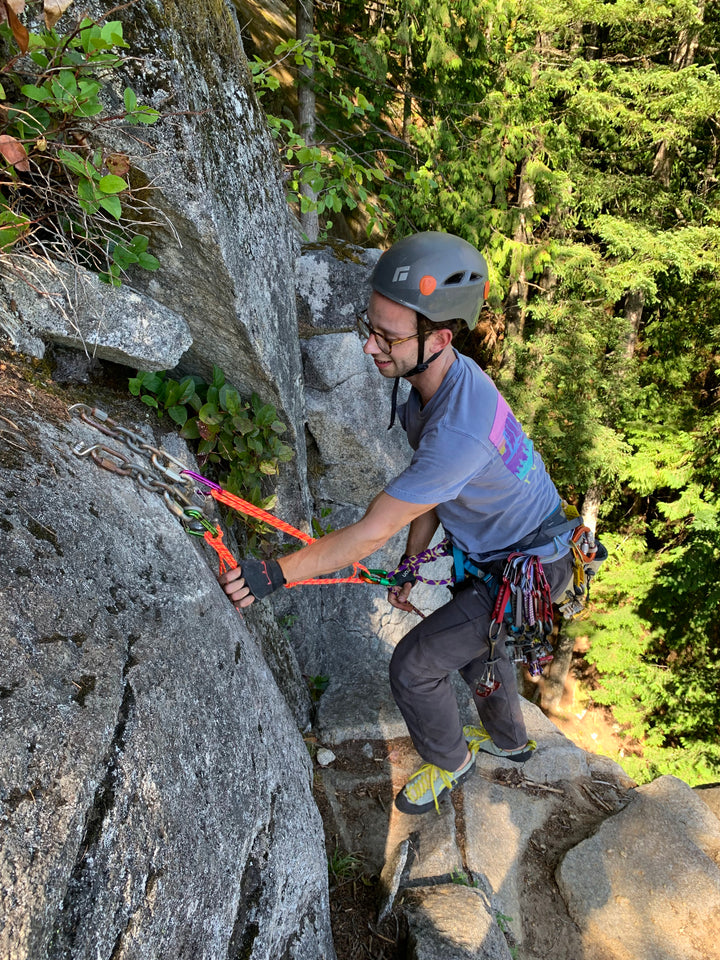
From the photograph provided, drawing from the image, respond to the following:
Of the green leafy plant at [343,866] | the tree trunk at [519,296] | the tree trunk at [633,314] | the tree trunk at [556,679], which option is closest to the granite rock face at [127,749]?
the green leafy plant at [343,866]

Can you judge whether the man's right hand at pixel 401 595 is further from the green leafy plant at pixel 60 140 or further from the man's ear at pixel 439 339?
the green leafy plant at pixel 60 140

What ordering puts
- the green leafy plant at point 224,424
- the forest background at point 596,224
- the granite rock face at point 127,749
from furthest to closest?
the forest background at point 596,224, the green leafy plant at point 224,424, the granite rock face at point 127,749

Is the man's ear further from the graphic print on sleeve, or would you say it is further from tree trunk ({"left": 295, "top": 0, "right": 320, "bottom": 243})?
tree trunk ({"left": 295, "top": 0, "right": 320, "bottom": 243})

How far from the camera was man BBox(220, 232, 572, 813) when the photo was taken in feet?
9.11

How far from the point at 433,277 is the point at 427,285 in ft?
0.20

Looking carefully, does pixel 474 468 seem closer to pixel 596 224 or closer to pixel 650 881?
pixel 650 881

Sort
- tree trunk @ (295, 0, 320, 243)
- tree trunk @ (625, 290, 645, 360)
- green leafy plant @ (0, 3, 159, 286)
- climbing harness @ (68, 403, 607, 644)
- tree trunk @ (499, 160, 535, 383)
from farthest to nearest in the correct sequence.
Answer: tree trunk @ (625, 290, 645, 360) → tree trunk @ (499, 160, 535, 383) → tree trunk @ (295, 0, 320, 243) → climbing harness @ (68, 403, 607, 644) → green leafy plant @ (0, 3, 159, 286)

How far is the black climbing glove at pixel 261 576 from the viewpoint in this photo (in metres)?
2.91

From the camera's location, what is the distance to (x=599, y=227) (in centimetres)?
1106

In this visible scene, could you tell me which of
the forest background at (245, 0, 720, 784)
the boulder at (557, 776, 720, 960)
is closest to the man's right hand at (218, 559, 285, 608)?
the boulder at (557, 776, 720, 960)

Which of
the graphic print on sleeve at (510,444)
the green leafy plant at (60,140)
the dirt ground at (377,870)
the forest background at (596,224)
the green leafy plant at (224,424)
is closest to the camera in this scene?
the green leafy plant at (60,140)

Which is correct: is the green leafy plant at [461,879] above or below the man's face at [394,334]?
below

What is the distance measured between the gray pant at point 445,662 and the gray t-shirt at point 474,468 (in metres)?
0.35

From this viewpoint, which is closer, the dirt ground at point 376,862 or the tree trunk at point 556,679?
the dirt ground at point 376,862
